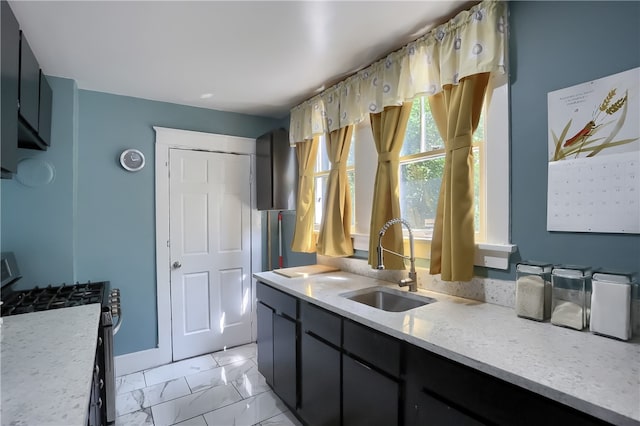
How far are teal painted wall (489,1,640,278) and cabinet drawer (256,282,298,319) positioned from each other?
46.8 inches

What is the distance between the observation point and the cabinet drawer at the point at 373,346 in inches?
52.3

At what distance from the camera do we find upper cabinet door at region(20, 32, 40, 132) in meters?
1.58

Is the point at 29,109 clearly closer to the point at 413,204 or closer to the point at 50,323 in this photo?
the point at 50,323

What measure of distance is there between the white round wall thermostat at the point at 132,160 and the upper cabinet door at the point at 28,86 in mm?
866

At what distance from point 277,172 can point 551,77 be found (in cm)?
228

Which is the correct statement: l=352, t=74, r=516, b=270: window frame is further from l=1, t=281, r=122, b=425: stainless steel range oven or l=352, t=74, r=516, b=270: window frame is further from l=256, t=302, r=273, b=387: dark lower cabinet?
l=1, t=281, r=122, b=425: stainless steel range oven

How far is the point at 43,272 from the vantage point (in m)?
2.23

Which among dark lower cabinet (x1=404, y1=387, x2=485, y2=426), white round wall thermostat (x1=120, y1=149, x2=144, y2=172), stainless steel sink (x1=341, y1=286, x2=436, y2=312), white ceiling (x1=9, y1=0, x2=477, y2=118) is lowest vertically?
dark lower cabinet (x1=404, y1=387, x2=485, y2=426)

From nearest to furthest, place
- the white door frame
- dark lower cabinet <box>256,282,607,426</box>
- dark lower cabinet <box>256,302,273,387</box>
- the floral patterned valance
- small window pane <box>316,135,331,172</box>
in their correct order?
dark lower cabinet <box>256,282,607,426</box> < the floral patterned valance < dark lower cabinet <box>256,302,273,387</box> < the white door frame < small window pane <box>316,135,331,172</box>

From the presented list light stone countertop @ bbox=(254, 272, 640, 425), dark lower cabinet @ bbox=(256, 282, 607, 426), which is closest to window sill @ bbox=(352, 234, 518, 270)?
light stone countertop @ bbox=(254, 272, 640, 425)

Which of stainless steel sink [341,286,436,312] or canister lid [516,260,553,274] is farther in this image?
stainless steel sink [341,286,436,312]

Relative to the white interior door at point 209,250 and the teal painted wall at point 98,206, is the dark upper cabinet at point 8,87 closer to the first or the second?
the teal painted wall at point 98,206

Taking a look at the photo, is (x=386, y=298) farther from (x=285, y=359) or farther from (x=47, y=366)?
(x=47, y=366)

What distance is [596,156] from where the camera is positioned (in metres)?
1.25
